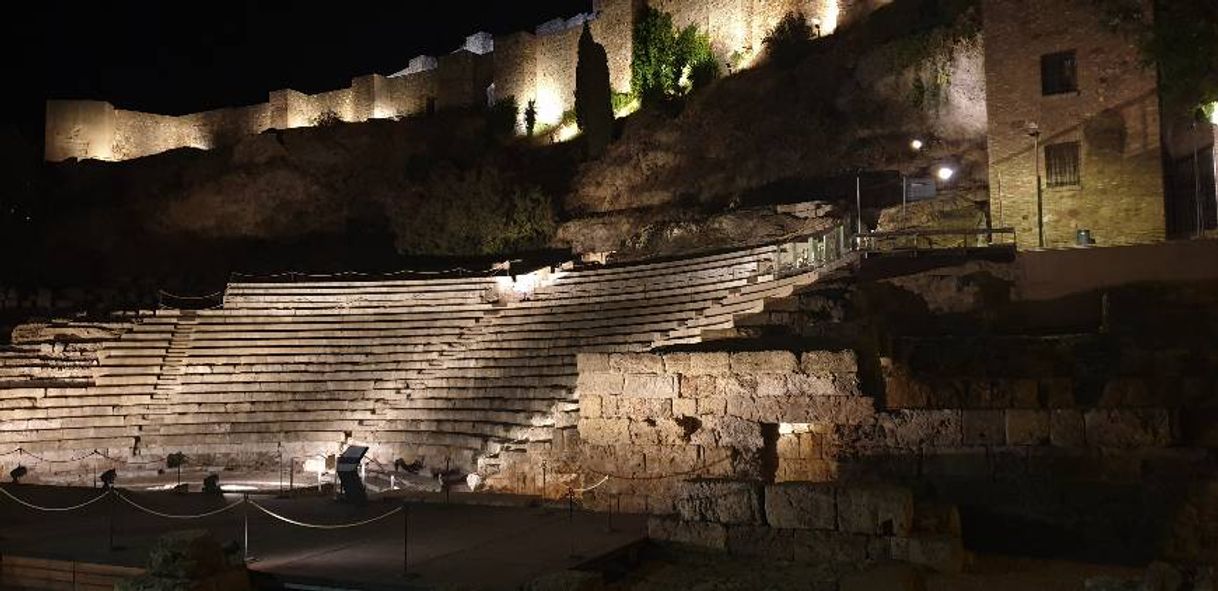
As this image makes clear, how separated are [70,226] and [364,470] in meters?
33.8

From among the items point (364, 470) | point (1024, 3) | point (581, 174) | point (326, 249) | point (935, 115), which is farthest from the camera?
point (326, 249)

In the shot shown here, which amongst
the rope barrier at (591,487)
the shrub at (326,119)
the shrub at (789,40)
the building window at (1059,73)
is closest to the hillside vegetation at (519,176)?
the shrub at (789,40)

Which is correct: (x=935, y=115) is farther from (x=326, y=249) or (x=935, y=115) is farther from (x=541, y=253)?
(x=326, y=249)

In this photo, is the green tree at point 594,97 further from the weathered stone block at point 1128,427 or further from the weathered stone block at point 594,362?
the weathered stone block at point 1128,427

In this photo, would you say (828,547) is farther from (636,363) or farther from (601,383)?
(601,383)

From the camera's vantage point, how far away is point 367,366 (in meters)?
18.5

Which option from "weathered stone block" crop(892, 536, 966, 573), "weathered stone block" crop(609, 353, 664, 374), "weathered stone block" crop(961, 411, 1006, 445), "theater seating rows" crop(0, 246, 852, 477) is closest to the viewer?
"weathered stone block" crop(892, 536, 966, 573)

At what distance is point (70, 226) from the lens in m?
40.9

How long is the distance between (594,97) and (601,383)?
25.6m

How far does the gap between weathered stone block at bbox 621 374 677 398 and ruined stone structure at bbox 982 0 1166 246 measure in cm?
1016

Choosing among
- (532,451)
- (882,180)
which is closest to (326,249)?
(882,180)

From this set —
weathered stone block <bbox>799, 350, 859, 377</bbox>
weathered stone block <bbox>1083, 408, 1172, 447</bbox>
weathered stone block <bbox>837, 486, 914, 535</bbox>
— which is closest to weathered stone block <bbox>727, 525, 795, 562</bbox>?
weathered stone block <bbox>837, 486, 914, 535</bbox>

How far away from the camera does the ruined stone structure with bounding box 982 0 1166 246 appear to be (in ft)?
56.5

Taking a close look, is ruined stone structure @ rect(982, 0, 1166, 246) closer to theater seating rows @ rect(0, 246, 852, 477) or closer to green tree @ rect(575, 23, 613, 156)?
theater seating rows @ rect(0, 246, 852, 477)
